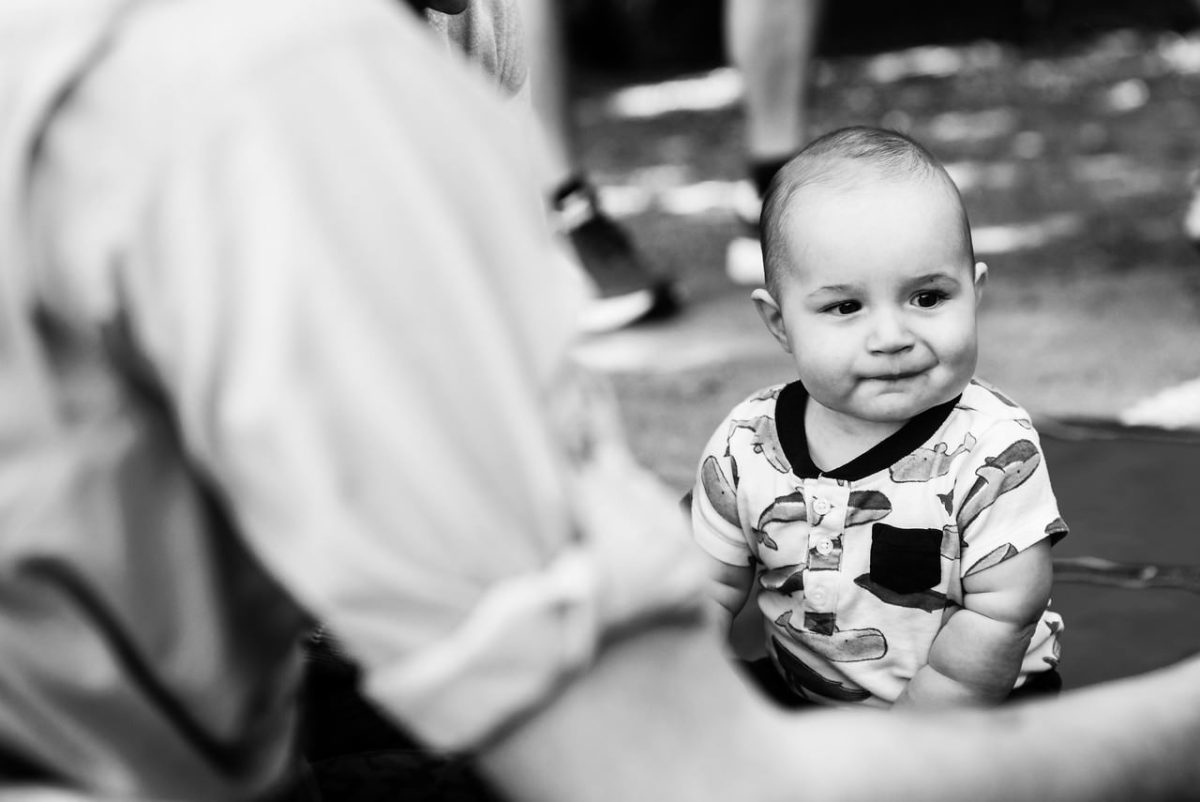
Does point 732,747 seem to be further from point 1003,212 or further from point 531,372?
point 1003,212

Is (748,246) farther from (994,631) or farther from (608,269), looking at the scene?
(994,631)

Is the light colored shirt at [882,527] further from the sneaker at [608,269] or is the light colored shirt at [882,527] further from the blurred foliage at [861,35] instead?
the blurred foliage at [861,35]

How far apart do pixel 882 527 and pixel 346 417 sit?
871 millimetres

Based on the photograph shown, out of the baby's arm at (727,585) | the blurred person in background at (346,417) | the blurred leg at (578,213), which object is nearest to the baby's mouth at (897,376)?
the baby's arm at (727,585)

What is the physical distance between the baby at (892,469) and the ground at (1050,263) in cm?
29

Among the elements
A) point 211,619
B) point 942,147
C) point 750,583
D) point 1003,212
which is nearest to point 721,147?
point 942,147

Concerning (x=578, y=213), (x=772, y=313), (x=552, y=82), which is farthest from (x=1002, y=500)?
(x=552, y=82)

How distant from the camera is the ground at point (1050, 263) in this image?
6.16 ft

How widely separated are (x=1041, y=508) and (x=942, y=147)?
3.43 meters

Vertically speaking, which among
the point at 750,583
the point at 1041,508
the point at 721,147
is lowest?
the point at 721,147

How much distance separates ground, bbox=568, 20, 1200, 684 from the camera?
1.88m

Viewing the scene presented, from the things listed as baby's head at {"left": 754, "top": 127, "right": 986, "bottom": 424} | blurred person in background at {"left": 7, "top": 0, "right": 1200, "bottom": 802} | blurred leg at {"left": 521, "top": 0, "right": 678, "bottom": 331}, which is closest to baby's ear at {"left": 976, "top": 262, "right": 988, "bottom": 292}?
baby's head at {"left": 754, "top": 127, "right": 986, "bottom": 424}

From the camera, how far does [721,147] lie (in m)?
5.01

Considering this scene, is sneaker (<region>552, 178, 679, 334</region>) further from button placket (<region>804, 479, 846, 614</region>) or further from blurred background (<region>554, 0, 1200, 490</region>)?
button placket (<region>804, 479, 846, 614</region>)
